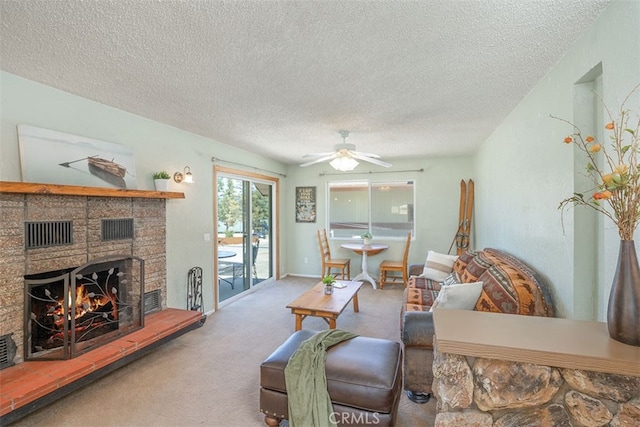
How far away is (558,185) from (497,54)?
984mm

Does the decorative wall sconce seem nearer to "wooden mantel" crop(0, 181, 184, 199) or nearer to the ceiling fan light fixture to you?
"wooden mantel" crop(0, 181, 184, 199)

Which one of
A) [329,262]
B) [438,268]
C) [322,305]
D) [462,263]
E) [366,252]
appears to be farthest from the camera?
[329,262]

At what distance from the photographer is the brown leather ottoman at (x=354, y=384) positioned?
5.61ft

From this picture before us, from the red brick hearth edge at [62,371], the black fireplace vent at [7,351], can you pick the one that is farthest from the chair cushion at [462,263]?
the black fireplace vent at [7,351]

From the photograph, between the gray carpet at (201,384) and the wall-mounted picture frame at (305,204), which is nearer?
the gray carpet at (201,384)

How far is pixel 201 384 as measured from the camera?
2.41 metres

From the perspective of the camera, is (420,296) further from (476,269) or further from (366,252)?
(366,252)

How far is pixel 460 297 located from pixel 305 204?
450 cm

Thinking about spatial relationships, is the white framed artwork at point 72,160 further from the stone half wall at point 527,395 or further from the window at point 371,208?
the window at point 371,208

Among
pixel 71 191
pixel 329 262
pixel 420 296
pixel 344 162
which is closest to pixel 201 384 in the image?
pixel 71 191

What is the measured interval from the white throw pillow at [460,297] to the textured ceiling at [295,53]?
1663 mm

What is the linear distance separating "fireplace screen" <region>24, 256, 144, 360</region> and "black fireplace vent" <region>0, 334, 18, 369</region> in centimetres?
8

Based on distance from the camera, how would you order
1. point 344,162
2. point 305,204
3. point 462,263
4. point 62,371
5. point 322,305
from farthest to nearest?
1. point 305,204
2. point 462,263
3. point 344,162
4. point 322,305
5. point 62,371

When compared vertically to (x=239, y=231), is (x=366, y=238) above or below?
below
